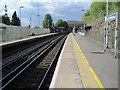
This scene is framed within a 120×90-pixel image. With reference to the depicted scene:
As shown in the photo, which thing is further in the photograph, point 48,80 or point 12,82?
point 48,80

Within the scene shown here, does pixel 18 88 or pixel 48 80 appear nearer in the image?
pixel 18 88

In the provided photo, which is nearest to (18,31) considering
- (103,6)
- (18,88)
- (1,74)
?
(103,6)

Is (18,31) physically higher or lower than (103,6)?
lower

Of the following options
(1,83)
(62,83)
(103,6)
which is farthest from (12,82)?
(103,6)

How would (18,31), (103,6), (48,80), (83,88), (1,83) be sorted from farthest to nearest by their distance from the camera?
(103,6) < (18,31) < (48,80) < (1,83) < (83,88)

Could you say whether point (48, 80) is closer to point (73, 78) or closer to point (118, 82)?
point (73, 78)

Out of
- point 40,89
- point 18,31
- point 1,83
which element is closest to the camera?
point 40,89

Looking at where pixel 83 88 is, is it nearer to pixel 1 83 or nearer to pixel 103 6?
pixel 1 83

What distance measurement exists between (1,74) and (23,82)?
7.58ft

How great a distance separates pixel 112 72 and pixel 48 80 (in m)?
3.02

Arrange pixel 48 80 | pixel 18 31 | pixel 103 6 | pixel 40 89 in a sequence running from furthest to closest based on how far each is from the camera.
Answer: pixel 103 6 < pixel 18 31 < pixel 48 80 < pixel 40 89

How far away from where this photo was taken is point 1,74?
1063 centimetres

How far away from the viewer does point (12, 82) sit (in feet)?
28.6

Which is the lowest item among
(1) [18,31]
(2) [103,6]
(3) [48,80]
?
(3) [48,80]
